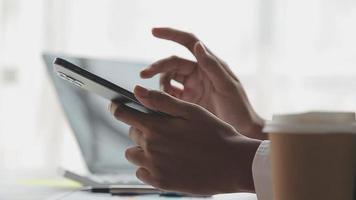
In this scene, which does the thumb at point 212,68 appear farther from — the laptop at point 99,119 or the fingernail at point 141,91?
the fingernail at point 141,91

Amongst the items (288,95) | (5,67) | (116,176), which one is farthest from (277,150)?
(5,67)

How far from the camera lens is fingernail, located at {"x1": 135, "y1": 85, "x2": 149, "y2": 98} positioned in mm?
690

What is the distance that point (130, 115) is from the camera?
2.42 feet

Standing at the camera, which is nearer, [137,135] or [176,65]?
[137,135]

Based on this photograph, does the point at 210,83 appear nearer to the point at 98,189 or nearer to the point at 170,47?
the point at 98,189

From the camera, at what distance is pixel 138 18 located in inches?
86.8

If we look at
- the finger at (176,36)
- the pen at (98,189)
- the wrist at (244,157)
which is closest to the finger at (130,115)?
the wrist at (244,157)

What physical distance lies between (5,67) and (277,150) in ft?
6.14

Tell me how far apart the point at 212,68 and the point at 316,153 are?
0.61m

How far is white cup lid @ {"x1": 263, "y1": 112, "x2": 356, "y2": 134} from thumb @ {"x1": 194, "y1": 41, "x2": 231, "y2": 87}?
59 centimetres

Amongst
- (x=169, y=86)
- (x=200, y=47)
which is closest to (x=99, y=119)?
(x=169, y=86)

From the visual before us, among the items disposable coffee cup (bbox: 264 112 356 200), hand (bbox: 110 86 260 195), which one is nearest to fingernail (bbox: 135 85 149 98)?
hand (bbox: 110 86 260 195)

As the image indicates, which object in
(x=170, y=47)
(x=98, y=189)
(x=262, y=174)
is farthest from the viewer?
(x=170, y=47)

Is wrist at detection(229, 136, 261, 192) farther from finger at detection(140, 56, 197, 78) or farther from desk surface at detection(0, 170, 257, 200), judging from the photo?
finger at detection(140, 56, 197, 78)
